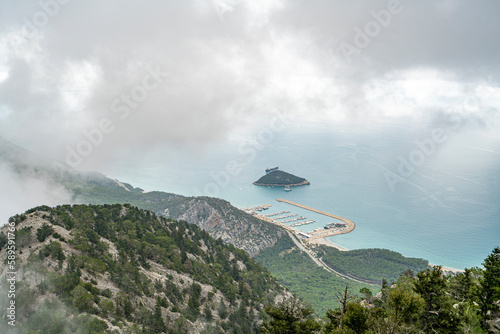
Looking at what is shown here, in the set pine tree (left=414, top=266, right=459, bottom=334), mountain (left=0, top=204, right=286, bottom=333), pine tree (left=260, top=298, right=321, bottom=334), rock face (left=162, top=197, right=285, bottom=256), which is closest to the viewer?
pine tree (left=414, top=266, right=459, bottom=334)

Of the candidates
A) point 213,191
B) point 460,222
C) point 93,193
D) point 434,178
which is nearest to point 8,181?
point 93,193

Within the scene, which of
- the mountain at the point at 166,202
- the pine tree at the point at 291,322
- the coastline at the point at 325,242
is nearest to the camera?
the pine tree at the point at 291,322

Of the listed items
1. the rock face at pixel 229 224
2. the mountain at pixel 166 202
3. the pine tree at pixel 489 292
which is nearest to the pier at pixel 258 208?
the mountain at pixel 166 202

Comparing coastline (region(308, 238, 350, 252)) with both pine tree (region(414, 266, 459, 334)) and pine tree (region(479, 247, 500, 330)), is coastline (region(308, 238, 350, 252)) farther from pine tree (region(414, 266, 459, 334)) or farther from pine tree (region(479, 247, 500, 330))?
pine tree (region(414, 266, 459, 334))

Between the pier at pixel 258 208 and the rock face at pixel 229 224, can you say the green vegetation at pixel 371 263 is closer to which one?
the rock face at pixel 229 224

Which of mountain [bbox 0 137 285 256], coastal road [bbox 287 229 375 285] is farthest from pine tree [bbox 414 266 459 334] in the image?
mountain [bbox 0 137 285 256]

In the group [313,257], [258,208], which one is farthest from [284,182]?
[313,257]
